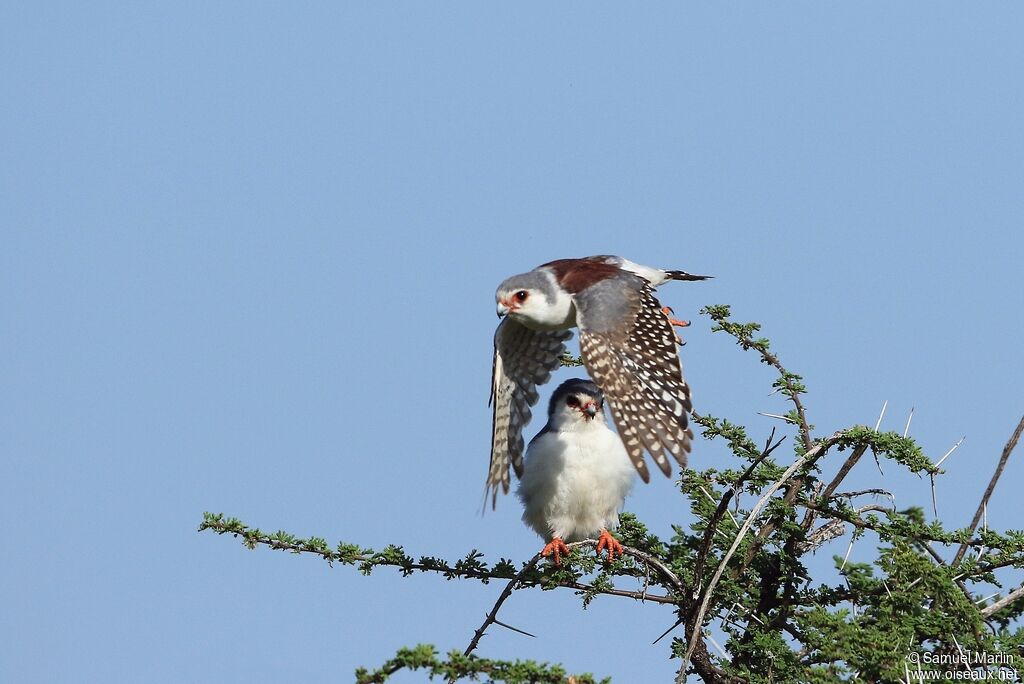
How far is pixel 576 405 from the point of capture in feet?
23.6

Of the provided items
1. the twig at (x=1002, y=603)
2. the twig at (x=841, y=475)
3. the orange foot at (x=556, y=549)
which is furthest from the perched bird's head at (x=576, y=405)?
the twig at (x=1002, y=603)

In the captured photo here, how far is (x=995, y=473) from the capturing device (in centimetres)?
611

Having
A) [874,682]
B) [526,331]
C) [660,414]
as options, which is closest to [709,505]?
[660,414]

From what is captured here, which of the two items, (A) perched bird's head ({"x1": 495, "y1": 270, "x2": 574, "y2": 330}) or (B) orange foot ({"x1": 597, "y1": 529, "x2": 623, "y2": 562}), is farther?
(A) perched bird's head ({"x1": 495, "y1": 270, "x2": 574, "y2": 330})

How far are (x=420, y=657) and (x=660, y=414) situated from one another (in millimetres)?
2290

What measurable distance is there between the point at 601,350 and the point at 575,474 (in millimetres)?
786

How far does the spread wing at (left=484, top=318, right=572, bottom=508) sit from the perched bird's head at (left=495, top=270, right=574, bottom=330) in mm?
371

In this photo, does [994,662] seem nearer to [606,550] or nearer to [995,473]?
[995,473]

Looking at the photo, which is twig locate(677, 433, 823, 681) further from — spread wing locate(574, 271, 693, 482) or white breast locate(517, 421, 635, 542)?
white breast locate(517, 421, 635, 542)

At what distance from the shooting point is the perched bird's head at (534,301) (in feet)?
25.1

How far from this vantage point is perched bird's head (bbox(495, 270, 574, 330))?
7648 mm

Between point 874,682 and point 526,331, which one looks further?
point 526,331

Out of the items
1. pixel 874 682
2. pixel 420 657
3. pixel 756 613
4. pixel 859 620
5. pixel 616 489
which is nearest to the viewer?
pixel 420 657

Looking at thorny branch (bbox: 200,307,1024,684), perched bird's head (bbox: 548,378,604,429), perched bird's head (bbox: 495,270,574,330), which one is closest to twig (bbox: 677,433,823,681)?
thorny branch (bbox: 200,307,1024,684)
